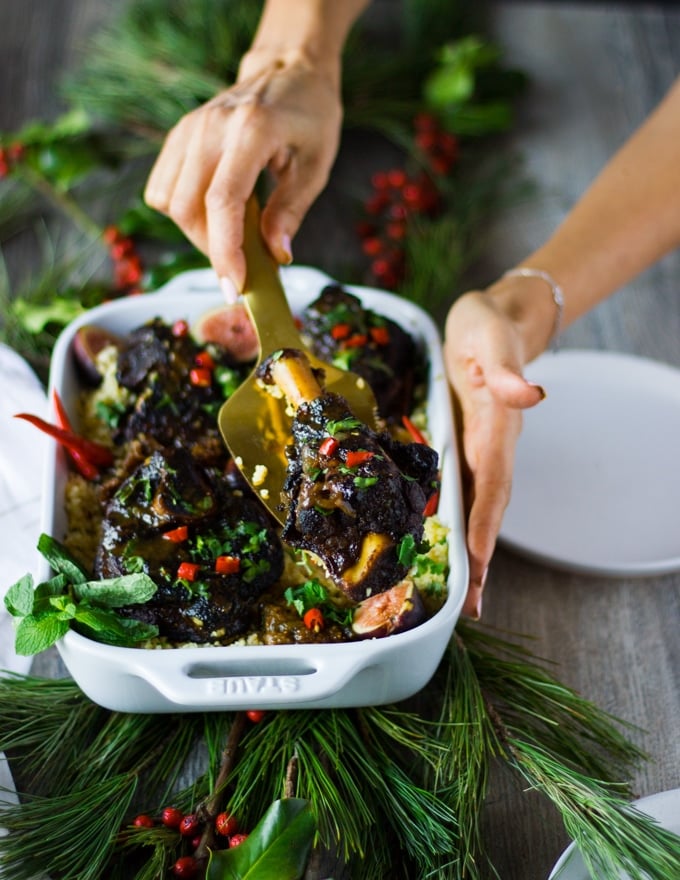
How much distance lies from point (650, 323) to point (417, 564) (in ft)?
4.39

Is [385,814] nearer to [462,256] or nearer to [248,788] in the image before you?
[248,788]

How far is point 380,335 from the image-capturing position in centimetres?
191

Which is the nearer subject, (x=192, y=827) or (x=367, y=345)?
(x=192, y=827)

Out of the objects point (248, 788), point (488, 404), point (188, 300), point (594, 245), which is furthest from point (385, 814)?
point (594, 245)

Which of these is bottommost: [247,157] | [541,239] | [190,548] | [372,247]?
[541,239]

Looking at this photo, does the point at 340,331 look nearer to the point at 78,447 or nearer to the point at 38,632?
the point at 78,447

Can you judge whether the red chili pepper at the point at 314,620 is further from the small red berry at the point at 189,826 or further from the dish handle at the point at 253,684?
the small red berry at the point at 189,826

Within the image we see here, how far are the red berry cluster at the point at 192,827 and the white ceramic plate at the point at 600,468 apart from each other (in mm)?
851

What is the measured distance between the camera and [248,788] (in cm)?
157

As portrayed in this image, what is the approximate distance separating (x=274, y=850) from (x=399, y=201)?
1.98m

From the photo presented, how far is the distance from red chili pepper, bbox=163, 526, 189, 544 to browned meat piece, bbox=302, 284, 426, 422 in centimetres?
50

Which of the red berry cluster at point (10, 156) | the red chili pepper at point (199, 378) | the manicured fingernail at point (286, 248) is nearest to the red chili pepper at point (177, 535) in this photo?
the red chili pepper at point (199, 378)

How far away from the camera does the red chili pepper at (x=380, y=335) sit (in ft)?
6.25

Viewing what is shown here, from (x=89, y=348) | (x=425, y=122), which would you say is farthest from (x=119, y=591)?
(x=425, y=122)
